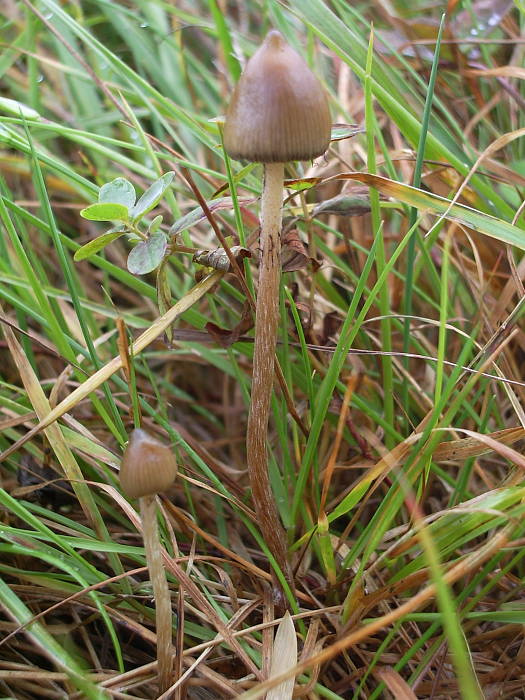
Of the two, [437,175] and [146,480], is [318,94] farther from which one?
[437,175]

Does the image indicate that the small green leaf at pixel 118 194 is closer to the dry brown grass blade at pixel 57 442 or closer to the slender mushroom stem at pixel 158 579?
the dry brown grass blade at pixel 57 442

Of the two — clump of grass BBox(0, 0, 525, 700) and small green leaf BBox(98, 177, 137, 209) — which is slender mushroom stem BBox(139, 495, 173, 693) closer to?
clump of grass BBox(0, 0, 525, 700)

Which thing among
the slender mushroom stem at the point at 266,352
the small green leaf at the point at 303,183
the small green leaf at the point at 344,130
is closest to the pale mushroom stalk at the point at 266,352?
the slender mushroom stem at the point at 266,352

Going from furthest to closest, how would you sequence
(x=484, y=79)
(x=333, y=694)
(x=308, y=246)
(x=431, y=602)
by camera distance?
(x=484, y=79)
(x=308, y=246)
(x=431, y=602)
(x=333, y=694)

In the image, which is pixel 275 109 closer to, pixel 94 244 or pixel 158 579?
pixel 94 244

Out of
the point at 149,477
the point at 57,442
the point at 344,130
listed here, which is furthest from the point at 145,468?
the point at 344,130

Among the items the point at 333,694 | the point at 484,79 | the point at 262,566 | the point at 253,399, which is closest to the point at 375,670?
the point at 333,694
